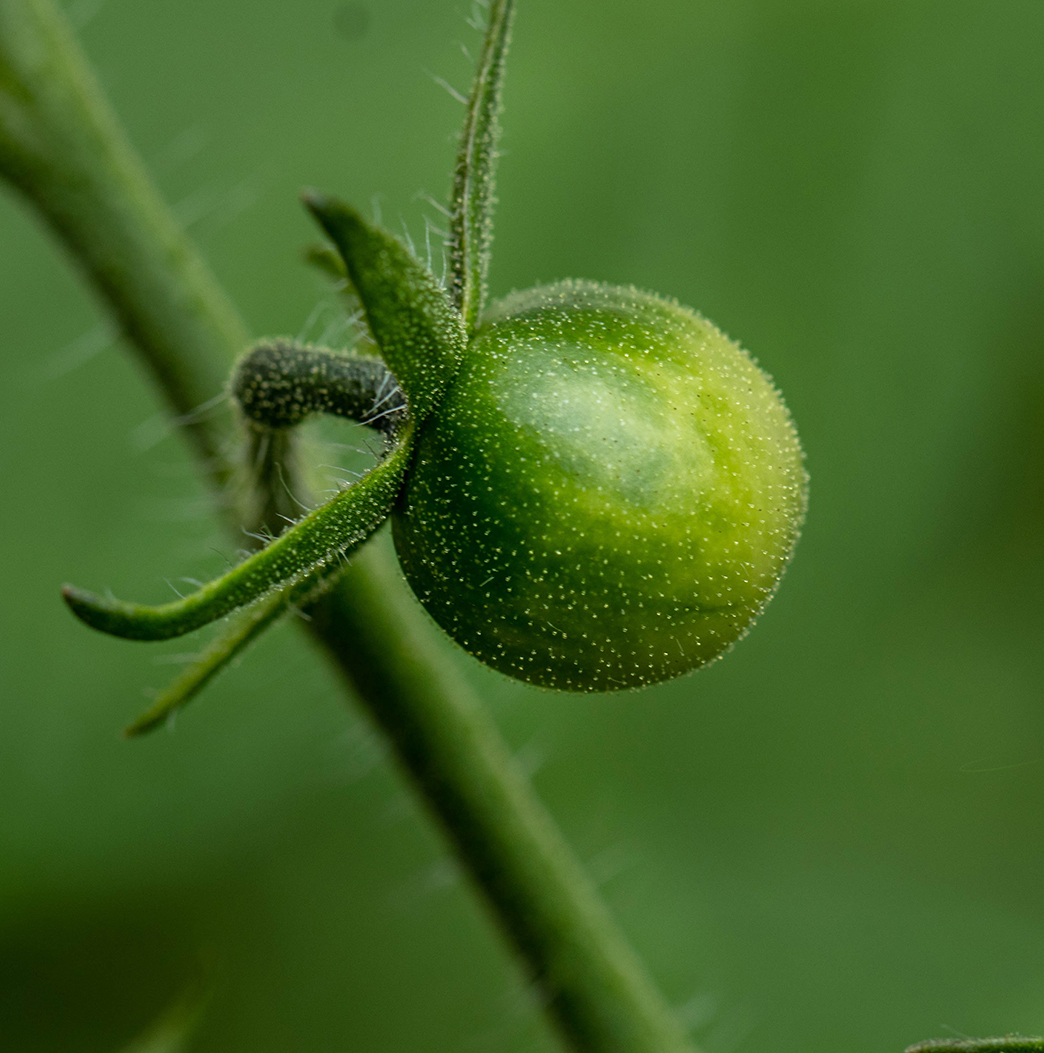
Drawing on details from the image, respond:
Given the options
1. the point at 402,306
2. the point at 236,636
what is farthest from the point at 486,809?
the point at 402,306

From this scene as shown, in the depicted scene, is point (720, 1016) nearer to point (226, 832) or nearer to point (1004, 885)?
point (1004, 885)

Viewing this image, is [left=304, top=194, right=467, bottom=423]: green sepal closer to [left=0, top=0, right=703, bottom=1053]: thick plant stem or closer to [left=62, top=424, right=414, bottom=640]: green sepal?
[left=62, top=424, right=414, bottom=640]: green sepal

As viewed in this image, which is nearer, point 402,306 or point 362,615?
point 402,306

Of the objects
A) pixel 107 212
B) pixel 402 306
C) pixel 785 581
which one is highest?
pixel 107 212

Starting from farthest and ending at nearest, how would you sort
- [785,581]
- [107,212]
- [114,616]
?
[785,581] → [107,212] → [114,616]

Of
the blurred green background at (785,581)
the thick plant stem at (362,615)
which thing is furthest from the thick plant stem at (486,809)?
the blurred green background at (785,581)

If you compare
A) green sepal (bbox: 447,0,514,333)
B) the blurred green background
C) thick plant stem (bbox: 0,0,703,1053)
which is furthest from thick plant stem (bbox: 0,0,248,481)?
the blurred green background

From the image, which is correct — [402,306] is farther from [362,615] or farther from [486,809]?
[486,809]
